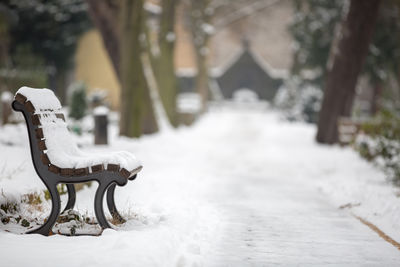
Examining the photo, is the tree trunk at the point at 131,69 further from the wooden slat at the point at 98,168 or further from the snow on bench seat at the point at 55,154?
the wooden slat at the point at 98,168

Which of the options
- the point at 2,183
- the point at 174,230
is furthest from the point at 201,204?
the point at 2,183

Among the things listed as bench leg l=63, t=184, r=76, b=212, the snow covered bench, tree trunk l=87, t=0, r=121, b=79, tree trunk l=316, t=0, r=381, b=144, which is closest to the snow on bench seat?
the snow covered bench

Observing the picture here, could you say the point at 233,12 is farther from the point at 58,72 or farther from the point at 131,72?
the point at 131,72

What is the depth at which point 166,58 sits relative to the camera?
63.1ft

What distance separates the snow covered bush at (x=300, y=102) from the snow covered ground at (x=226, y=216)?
14.9m

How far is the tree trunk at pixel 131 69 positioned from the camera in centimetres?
1272

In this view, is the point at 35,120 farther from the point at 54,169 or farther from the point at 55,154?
the point at 54,169

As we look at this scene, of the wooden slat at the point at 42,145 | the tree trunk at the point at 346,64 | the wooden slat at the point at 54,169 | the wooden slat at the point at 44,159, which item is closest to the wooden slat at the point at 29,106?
the wooden slat at the point at 42,145

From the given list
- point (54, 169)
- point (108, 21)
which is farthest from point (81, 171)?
point (108, 21)

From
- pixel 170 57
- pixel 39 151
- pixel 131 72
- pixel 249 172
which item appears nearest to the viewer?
pixel 39 151

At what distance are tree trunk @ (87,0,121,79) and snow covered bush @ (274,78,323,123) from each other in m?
13.8

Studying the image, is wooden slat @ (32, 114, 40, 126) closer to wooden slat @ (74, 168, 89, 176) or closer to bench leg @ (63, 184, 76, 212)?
wooden slat @ (74, 168, 89, 176)

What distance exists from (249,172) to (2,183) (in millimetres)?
6383

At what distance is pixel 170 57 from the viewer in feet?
63.6
